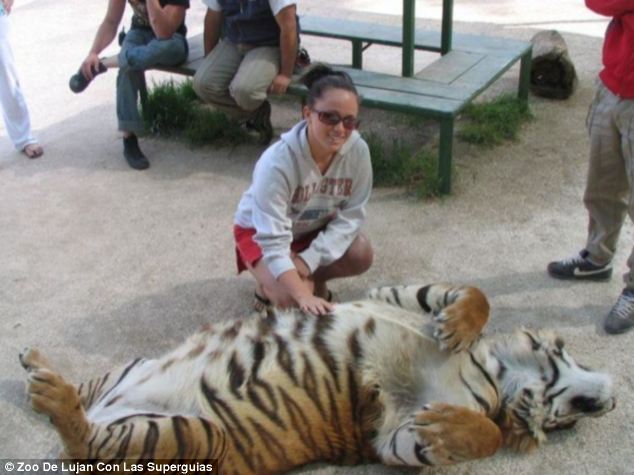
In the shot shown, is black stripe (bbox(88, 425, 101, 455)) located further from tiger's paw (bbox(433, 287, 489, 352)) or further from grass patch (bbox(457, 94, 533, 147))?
grass patch (bbox(457, 94, 533, 147))

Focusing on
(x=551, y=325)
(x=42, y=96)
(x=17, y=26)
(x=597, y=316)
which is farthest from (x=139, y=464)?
(x=17, y=26)

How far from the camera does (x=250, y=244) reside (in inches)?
131

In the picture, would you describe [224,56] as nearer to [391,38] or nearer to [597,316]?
[391,38]

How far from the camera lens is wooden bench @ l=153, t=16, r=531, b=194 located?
14.7ft

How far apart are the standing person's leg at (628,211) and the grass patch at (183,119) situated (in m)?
2.88

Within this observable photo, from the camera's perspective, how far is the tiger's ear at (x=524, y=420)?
2771mm

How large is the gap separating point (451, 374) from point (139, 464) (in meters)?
1.15

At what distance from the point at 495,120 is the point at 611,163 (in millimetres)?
2077

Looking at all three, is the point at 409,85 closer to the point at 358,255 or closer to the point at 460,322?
the point at 358,255

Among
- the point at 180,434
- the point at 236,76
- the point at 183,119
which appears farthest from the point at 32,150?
the point at 180,434

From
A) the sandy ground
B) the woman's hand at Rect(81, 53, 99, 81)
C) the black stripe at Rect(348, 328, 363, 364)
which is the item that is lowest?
the sandy ground

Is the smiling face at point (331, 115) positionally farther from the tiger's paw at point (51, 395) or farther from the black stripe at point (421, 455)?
the tiger's paw at point (51, 395)

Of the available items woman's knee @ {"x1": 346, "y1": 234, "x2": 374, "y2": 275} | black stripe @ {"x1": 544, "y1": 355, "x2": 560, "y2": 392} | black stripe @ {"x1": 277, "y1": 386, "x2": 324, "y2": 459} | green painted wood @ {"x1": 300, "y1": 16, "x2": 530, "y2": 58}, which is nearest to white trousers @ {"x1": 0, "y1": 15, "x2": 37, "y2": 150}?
green painted wood @ {"x1": 300, "y1": 16, "x2": 530, "y2": 58}

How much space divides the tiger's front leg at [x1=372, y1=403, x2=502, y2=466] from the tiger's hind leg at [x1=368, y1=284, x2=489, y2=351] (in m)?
0.28
